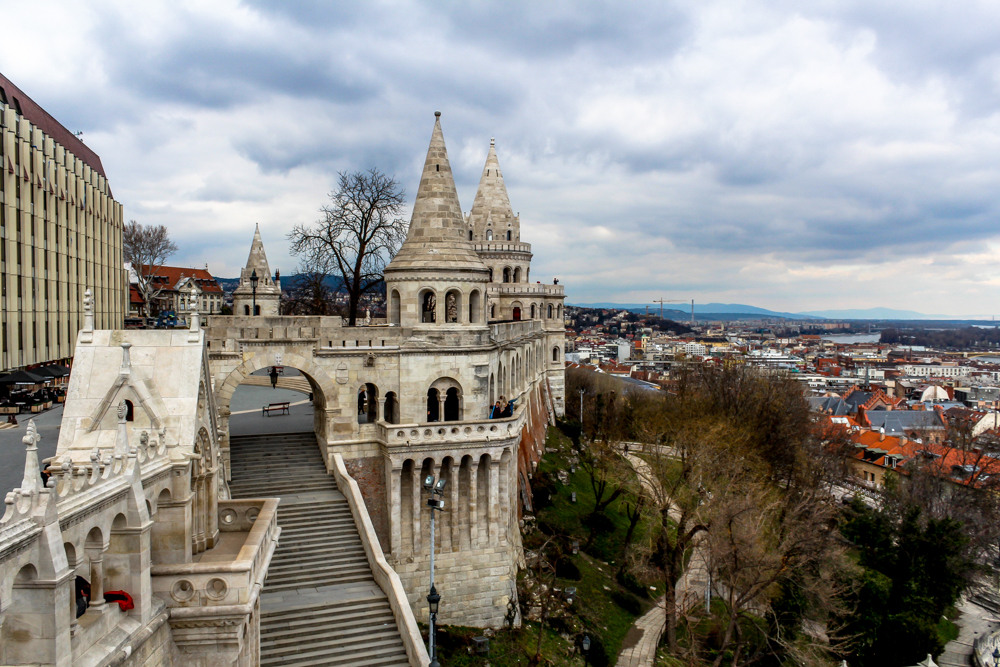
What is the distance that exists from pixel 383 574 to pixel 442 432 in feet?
17.8

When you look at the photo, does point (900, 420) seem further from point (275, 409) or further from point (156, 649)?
point (156, 649)

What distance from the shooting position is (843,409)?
89.3 metres

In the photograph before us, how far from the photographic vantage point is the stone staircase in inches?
695

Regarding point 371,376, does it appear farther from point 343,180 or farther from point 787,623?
point 787,623

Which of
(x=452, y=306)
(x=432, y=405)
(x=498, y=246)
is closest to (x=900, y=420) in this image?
(x=498, y=246)

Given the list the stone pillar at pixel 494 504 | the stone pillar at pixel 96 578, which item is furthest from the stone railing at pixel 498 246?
the stone pillar at pixel 96 578

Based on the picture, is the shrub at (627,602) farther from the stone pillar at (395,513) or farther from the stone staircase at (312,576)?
the stone staircase at (312,576)

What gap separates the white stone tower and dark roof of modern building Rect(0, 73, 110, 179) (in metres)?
9.74

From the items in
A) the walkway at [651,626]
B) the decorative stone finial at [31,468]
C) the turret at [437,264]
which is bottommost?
the walkway at [651,626]

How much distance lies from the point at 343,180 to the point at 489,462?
18280 mm

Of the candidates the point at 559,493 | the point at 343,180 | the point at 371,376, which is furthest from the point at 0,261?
the point at 559,493

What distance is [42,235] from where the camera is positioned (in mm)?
27297

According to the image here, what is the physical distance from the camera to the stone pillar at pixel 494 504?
79.5 ft

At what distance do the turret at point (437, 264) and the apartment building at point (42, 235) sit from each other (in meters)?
10.1
